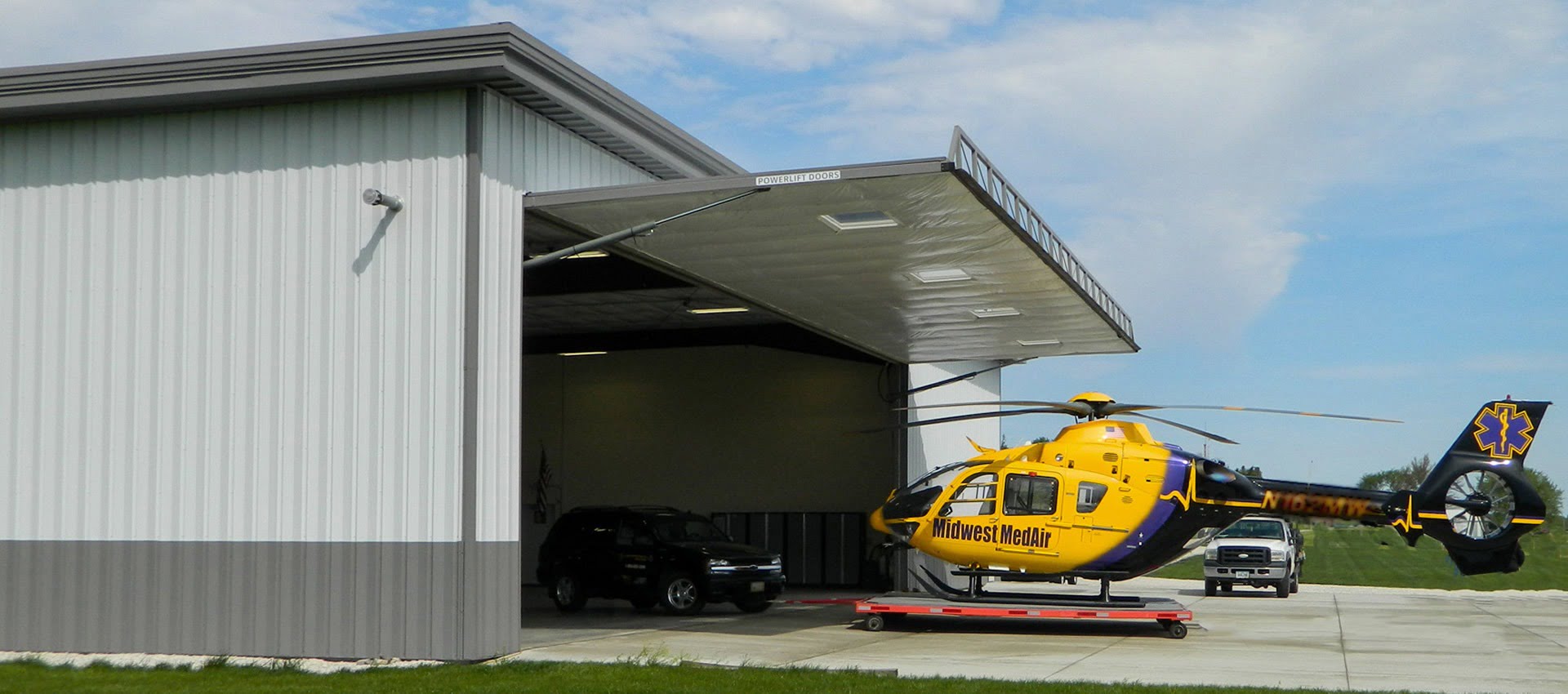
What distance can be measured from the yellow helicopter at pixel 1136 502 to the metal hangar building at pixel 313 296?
3039mm

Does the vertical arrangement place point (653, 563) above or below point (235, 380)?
below

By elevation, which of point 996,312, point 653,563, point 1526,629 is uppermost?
point 996,312

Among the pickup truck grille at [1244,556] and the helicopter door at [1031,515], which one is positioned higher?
the helicopter door at [1031,515]

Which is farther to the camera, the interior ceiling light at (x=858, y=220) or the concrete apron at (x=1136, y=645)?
the interior ceiling light at (x=858, y=220)

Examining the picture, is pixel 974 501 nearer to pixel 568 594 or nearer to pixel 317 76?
pixel 568 594

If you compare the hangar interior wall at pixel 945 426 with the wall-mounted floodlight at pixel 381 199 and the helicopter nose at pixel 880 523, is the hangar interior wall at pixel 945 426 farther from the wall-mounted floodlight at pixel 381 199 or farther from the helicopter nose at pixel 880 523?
the wall-mounted floodlight at pixel 381 199

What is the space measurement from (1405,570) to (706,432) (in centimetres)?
2142

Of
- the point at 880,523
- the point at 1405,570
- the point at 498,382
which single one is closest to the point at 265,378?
the point at 498,382

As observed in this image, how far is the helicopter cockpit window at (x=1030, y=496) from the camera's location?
1728 centimetres

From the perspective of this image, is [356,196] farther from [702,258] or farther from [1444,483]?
[1444,483]

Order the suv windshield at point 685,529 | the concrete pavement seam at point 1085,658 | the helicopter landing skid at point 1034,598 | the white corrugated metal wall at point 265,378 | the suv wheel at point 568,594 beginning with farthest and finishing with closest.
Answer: the suv wheel at point 568,594 → the suv windshield at point 685,529 → the helicopter landing skid at point 1034,598 → the white corrugated metal wall at point 265,378 → the concrete pavement seam at point 1085,658

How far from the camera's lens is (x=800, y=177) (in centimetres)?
1230

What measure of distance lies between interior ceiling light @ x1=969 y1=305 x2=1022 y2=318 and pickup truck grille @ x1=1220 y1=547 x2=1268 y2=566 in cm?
978

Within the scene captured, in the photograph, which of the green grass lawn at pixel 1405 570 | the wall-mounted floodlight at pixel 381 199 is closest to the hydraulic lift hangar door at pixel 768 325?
the wall-mounted floodlight at pixel 381 199
